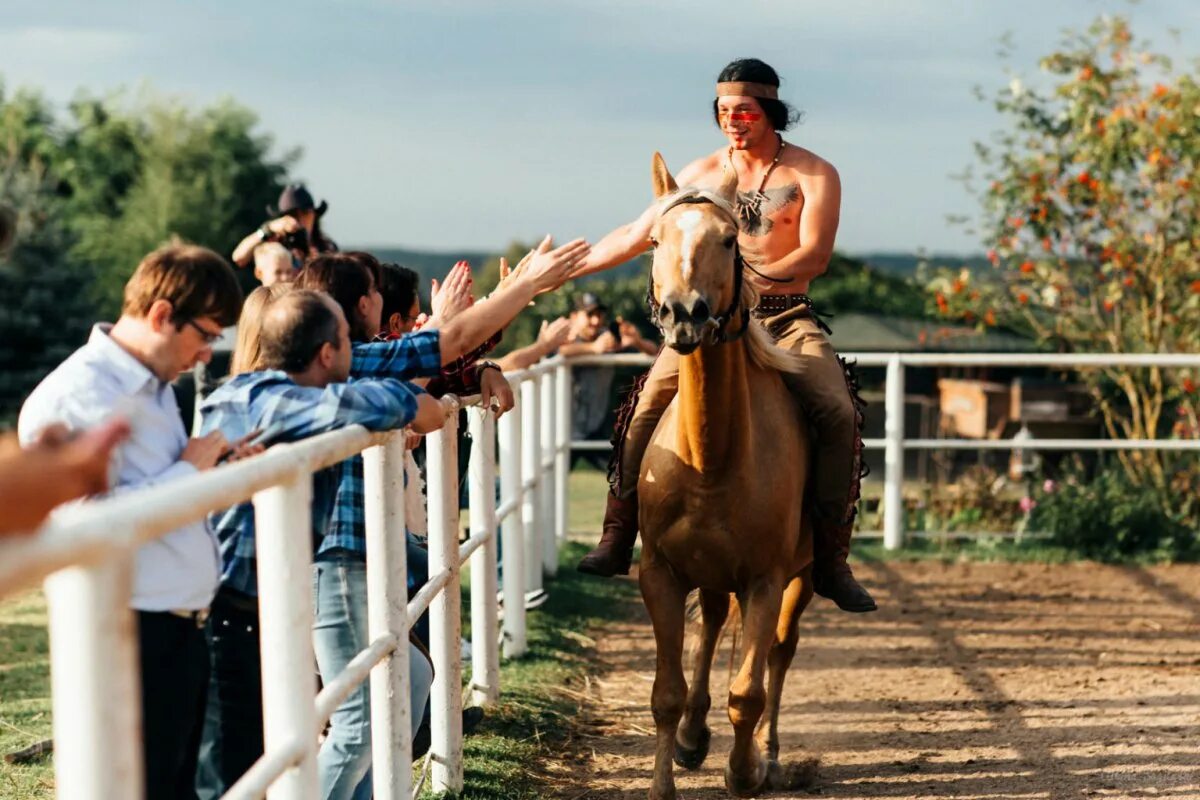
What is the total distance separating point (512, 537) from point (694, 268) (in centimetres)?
332

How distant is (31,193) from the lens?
26.3 meters

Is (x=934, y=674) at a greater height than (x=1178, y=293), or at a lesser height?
lesser

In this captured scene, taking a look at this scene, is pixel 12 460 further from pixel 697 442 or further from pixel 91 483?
pixel 697 442

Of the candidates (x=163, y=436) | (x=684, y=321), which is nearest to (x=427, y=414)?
(x=684, y=321)

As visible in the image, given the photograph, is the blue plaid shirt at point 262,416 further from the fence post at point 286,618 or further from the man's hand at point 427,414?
the fence post at point 286,618

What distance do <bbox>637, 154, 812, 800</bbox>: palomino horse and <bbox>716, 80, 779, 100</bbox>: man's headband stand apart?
2.90 ft

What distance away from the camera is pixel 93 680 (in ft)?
6.11

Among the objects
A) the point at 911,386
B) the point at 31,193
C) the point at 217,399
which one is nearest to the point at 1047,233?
the point at 911,386

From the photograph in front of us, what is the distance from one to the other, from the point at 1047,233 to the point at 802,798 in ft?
28.4

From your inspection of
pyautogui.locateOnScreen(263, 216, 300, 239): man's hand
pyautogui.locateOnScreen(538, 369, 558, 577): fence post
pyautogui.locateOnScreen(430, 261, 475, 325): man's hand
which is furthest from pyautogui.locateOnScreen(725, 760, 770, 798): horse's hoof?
pyautogui.locateOnScreen(263, 216, 300, 239): man's hand

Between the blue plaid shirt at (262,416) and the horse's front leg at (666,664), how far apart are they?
77.7 inches

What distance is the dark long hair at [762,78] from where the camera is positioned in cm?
582

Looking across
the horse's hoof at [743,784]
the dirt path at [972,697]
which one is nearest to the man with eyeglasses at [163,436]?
the horse's hoof at [743,784]

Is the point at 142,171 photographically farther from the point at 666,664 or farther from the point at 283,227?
the point at 666,664
